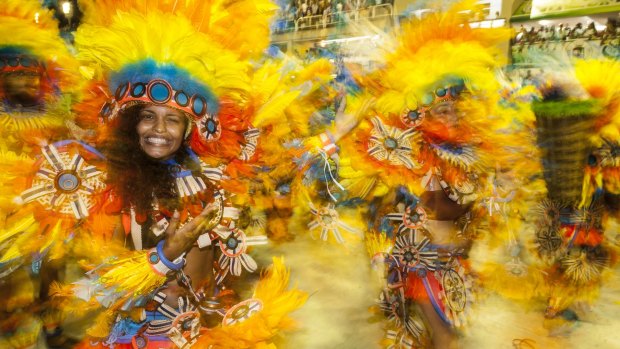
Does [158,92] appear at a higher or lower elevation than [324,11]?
lower

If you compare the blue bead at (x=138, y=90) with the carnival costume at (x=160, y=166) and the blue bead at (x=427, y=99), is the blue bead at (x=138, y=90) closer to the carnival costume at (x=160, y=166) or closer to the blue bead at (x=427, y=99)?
the carnival costume at (x=160, y=166)

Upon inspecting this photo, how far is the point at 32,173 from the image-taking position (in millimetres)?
1148

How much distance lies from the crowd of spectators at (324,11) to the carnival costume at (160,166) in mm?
362

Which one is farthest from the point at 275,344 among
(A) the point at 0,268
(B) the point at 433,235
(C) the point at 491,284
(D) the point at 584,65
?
(D) the point at 584,65

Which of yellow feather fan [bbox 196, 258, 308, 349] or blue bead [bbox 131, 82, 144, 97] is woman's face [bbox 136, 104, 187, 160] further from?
yellow feather fan [bbox 196, 258, 308, 349]

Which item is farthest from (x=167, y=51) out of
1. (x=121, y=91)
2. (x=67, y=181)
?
(x=67, y=181)

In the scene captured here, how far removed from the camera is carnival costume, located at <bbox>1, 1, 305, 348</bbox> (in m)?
1.12

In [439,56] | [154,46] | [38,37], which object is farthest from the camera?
[439,56]

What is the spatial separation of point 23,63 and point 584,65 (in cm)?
195

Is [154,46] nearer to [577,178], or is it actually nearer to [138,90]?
[138,90]

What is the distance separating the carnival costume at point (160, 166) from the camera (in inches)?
44.2

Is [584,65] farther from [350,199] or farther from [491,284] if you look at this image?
[350,199]

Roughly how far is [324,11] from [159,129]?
823mm

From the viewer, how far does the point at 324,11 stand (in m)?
1.68
